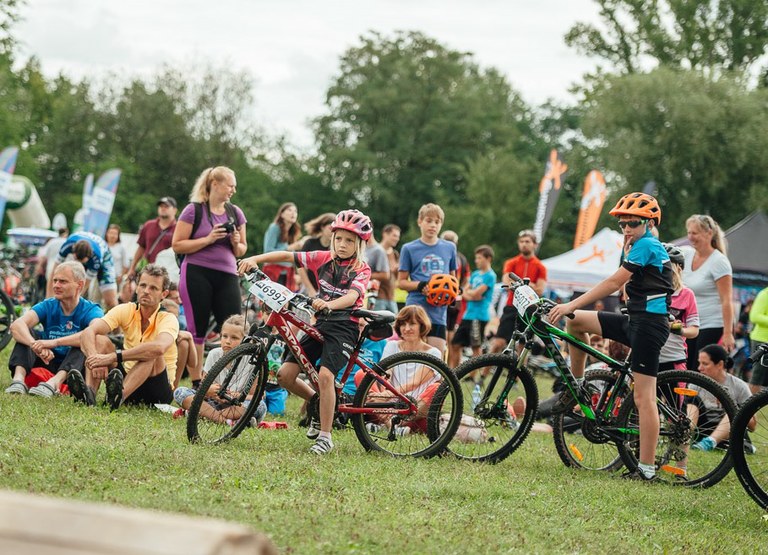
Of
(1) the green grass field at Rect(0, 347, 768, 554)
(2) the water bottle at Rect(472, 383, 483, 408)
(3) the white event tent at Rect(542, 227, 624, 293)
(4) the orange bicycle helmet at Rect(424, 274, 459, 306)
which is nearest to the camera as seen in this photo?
(1) the green grass field at Rect(0, 347, 768, 554)

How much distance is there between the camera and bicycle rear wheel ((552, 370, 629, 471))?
7.39 m

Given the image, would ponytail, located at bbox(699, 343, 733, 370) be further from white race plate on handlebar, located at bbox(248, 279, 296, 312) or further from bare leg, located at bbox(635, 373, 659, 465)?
white race plate on handlebar, located at bbox(248, 279, 296, 312)

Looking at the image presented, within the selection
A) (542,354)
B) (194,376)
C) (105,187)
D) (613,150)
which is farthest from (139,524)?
(613,150)

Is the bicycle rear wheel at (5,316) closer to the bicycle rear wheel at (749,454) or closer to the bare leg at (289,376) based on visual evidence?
the bare leg at (289,376)

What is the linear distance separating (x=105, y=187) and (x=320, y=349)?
18.3 meters

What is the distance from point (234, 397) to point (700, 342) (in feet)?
15.3

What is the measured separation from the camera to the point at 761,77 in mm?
46125

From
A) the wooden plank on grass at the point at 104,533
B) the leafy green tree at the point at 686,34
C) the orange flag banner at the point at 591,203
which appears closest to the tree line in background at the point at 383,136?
the leafy green tree at the point at 686,34

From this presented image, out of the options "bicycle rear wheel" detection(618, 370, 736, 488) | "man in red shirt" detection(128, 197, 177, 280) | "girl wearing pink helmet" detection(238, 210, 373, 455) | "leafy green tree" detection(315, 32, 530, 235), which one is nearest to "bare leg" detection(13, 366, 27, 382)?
Answer: "girl wearing pink helmet" detection(238, 210, 373, 455)

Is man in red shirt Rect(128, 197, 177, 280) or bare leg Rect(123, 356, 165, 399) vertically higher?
man in red shirt Rect(128, 197, 177, 280)

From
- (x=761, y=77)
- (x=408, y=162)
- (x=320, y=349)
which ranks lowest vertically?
(x=320, y=349)

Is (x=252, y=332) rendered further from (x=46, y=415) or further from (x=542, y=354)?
(x=542, y=354)

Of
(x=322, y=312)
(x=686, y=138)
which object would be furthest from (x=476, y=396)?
(x=686, y=138)

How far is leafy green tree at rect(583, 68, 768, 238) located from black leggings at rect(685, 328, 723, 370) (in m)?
31.0
